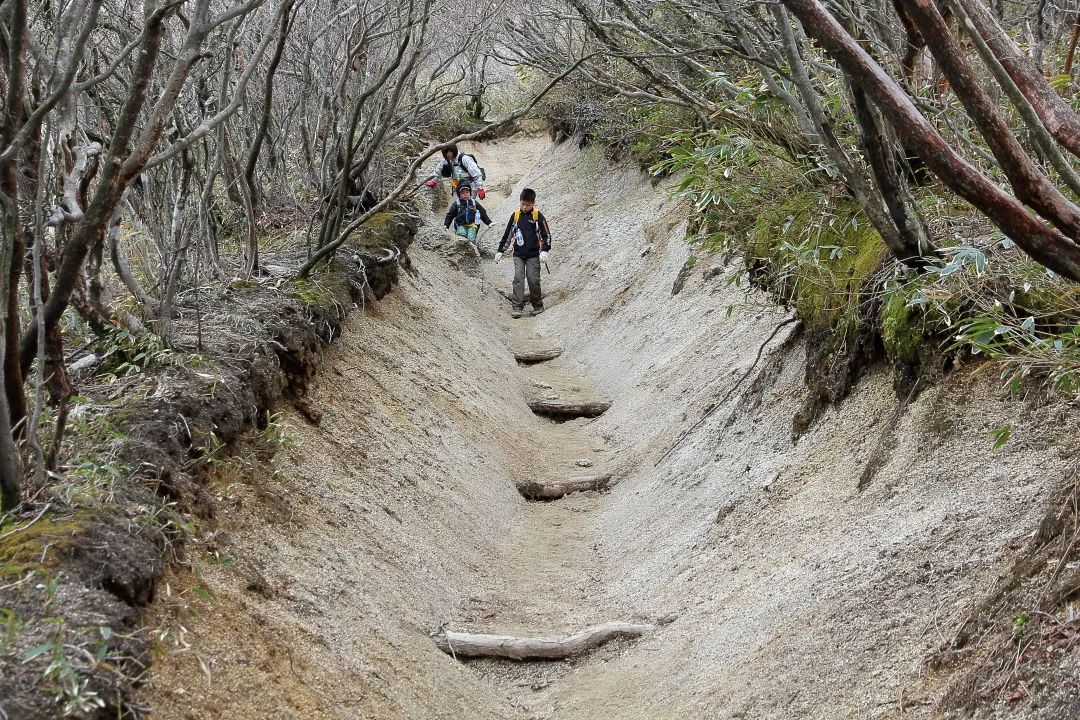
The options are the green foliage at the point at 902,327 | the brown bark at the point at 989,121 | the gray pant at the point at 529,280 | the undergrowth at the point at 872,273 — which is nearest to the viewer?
the brown bark at the point at 989,121

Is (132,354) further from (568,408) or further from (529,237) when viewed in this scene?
(529,237)

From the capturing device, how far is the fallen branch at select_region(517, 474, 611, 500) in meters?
8.26

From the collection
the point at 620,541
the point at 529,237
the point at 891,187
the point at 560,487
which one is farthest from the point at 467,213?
the point at 891,187

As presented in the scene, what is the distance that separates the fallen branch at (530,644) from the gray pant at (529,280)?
9.53 metres

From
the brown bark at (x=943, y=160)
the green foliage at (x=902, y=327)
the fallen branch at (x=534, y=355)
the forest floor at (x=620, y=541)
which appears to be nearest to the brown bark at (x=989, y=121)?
the brown bark at (x=943, y=160)

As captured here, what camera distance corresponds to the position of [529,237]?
46.9ft

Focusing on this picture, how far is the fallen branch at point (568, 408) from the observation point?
→ 33.6 ft

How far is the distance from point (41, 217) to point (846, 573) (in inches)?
155

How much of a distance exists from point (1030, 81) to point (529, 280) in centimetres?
1183

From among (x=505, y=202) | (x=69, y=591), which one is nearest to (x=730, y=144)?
(x=69, y=591)

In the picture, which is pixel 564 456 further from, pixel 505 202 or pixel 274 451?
pixel 505 202

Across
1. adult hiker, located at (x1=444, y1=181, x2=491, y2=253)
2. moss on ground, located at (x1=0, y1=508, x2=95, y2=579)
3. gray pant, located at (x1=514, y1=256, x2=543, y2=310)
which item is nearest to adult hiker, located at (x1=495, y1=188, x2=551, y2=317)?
gray pant, located at (x1=514, y1=256, x2=543, y2=310)

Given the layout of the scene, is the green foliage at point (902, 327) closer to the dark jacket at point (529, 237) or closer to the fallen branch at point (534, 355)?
the fallen branch at point (534, 355)

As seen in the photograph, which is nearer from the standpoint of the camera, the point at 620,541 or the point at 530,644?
the point at 530,644
